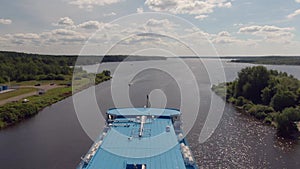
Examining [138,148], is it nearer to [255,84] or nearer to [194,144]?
[194,144]

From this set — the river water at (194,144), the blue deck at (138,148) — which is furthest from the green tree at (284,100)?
the blue deck at (138,148)

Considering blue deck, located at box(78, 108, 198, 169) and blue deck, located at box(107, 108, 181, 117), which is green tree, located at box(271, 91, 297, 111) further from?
blue deck, located at box(78, 108, 198, 169)

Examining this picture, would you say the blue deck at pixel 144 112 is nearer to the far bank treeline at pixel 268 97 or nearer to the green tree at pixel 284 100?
the far bank treeline at pixel 268 97

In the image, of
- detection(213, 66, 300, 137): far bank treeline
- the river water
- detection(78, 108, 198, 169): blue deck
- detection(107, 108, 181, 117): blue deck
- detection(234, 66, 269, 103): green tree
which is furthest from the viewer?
detection(234, 66, 269, 103): green tree

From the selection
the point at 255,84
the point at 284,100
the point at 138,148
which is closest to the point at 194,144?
the point at 138,148

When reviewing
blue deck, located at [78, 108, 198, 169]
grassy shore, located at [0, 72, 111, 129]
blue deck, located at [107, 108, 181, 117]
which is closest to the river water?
grassy shore, located at [0, 72, 111, 129]

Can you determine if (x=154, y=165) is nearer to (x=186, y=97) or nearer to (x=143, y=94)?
(x=186, y=97)
